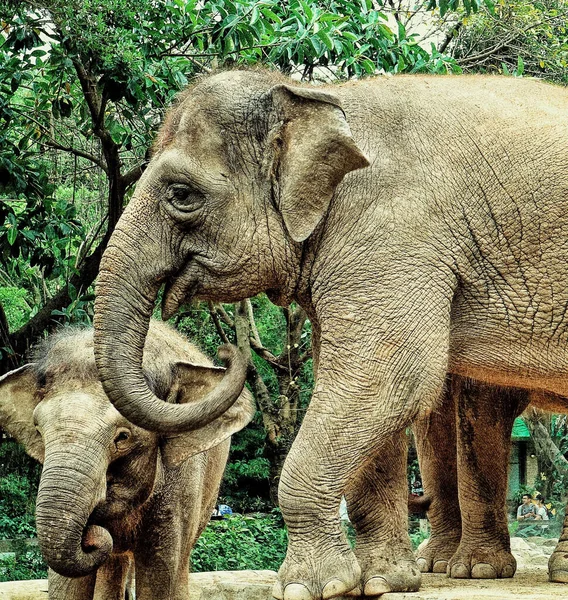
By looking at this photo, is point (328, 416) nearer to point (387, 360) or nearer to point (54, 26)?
point (387, 360)

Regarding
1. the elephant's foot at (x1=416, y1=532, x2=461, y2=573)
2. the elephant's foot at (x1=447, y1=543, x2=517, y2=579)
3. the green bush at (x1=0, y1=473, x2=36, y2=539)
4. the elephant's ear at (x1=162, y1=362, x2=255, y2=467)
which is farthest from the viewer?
the green bush at (x1=0, y1=473, x2=36, y2=539)

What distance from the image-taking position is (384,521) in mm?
5793

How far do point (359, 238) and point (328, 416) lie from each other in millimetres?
791

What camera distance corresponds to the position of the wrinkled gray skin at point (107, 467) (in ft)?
19.4

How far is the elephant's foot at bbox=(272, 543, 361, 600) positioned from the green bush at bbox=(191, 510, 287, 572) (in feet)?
26.0

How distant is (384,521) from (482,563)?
3.08 feet

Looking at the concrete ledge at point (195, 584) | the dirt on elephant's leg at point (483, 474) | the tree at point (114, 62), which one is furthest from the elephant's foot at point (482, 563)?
the tree at point (114, 62)

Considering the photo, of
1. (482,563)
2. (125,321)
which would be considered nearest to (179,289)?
(125,321)

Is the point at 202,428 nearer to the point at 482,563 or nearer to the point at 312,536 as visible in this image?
the point at 312,536

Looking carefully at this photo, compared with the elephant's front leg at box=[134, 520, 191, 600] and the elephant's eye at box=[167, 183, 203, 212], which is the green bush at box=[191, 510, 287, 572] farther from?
the elephant's eye at box=[167, 183, 203, 212]

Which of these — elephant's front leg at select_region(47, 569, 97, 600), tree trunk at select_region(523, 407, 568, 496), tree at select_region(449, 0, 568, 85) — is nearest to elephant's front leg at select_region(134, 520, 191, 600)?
elephant's front leg at select_region(47, 569, 97, 600)

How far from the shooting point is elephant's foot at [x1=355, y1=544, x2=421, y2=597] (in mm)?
5566

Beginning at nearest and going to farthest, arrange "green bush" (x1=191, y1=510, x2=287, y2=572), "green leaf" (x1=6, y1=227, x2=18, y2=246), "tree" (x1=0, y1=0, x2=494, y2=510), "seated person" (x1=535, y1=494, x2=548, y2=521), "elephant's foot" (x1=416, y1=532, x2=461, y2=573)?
"elephant's foot" (x1=416, y1=532, x2=461, y2=573), "tree" (x1=0, y1=0, x2=494, y2=510), "green leaf" (x1=6, y1=227, x2=18, y2=246), "green bush" (x1=191, y1=510, x2=287, y2=572), "seated person" (x1=535, y1=494, x2=548, y2=521)

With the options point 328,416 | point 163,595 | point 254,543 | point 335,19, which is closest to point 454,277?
point 328,416
